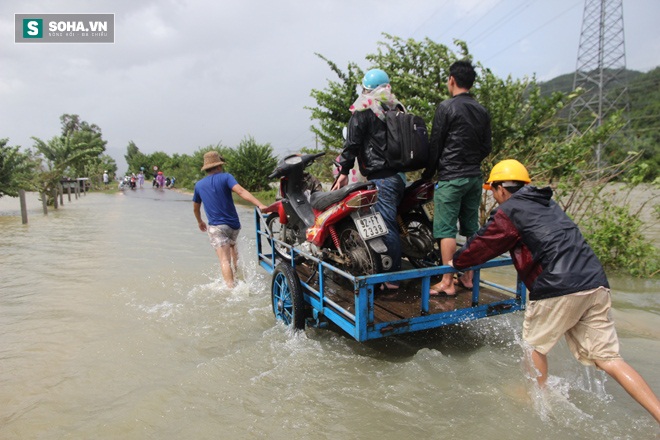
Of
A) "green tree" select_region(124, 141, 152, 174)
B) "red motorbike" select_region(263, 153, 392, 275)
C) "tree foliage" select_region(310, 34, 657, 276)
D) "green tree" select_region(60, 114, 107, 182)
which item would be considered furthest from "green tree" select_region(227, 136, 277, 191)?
"green tree" select_region(124, 141, 152, 174)

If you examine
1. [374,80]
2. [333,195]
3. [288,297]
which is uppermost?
[374,80]

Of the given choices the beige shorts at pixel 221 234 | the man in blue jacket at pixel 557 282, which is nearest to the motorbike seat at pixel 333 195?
the man in blue jacket at pixel 557 282

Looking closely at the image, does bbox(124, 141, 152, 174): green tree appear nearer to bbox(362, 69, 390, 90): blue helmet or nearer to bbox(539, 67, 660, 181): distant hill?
bbox(539, 67, 660, 181): distant hill

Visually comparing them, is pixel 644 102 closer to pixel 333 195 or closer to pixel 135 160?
pixel 333 195

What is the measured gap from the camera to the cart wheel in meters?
3.89

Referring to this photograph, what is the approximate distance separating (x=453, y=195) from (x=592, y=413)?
1808 mm

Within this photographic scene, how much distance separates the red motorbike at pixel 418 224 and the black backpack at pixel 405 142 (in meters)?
0.35

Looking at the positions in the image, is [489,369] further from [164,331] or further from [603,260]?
[603,260]

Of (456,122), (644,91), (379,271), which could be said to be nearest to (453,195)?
(456,122)

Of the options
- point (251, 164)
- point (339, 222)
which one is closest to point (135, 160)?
point (251, 164)

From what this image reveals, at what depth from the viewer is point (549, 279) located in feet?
8.59

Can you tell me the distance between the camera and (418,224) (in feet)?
14.6

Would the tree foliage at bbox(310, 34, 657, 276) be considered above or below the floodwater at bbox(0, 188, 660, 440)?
above

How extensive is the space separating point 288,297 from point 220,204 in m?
1.86
